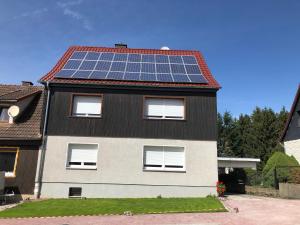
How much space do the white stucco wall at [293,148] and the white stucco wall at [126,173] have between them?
13.3m

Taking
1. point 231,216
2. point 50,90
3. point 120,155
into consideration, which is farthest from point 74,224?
point 50,90

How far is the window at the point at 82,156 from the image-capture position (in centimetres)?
1853

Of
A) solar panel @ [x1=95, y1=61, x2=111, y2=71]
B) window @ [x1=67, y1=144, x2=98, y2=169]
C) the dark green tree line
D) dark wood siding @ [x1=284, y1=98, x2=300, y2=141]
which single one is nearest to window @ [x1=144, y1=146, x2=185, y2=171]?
window @ [x1=67, y1=144, x2=98, y2=169]

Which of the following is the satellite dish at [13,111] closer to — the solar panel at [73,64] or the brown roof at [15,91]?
the brown roof at [15,91]

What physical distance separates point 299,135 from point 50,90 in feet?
70.1

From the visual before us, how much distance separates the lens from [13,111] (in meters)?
19.4

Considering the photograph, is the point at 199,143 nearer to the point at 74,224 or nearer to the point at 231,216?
the point at 231,216

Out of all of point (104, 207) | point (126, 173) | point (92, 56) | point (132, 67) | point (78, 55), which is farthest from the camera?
point (78, 55)

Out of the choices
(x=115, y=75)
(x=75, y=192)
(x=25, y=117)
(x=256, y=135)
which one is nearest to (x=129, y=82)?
(x=115, y=75)

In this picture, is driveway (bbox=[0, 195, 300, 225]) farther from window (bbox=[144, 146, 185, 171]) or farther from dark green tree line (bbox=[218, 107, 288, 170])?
dark green tree line (bbox=[218, 107, 288, 170])

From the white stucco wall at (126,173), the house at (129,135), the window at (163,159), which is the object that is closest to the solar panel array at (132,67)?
the house at (129,135)

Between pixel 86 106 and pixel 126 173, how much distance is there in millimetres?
4695

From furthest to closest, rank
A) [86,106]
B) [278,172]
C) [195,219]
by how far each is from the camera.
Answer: [278,172], [86,106], [195,219]

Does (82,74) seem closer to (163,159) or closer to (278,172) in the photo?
(163,159)
